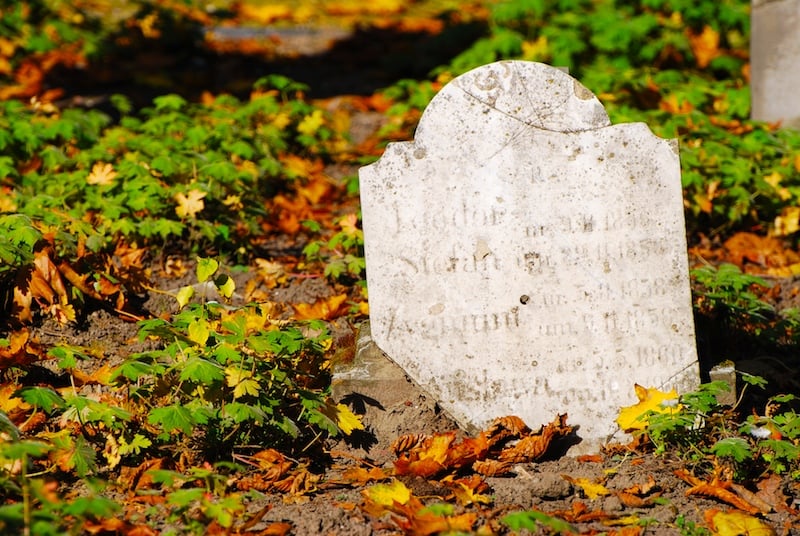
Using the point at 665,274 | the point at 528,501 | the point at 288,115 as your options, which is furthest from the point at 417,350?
the point at 288,115

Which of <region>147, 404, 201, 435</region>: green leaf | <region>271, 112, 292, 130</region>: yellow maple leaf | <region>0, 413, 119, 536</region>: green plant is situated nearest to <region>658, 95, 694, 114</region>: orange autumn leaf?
<region>271, 112, 292, 130</region>: yellow maple leaf

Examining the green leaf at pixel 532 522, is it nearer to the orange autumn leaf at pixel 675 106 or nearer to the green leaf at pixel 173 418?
the green leaf at pixel 173 418

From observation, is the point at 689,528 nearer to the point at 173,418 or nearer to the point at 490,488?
the point at 490,488

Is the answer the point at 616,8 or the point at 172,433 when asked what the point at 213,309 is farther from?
the point at 616,8

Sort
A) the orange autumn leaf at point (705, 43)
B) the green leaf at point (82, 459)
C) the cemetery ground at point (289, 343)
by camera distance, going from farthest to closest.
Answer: the orange autumn leaf at point (705, 43)
the cemetery ground at point (289, 343)
the green leaf at point (82, 459)

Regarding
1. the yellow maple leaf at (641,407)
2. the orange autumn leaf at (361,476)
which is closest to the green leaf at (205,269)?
the orange autumn leaf at (361,476)

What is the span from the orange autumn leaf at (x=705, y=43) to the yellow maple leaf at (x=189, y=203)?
4988 millimetres

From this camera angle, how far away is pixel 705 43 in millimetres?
8180

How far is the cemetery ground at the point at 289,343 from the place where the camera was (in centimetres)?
307

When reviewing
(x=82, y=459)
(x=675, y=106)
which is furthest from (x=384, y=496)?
(x=675, y=106)

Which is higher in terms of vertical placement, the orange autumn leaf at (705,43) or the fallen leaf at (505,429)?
the orange autumn leaf at (705,43)

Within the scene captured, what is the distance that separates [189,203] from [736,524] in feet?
10.1

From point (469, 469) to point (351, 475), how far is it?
46cm

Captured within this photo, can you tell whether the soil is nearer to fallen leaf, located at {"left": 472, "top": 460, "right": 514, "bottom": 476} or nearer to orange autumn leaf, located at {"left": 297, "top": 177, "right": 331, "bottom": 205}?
fallen leaf, located at {"left": 472, "top": 460, "right": 514, "bottom": 476}
